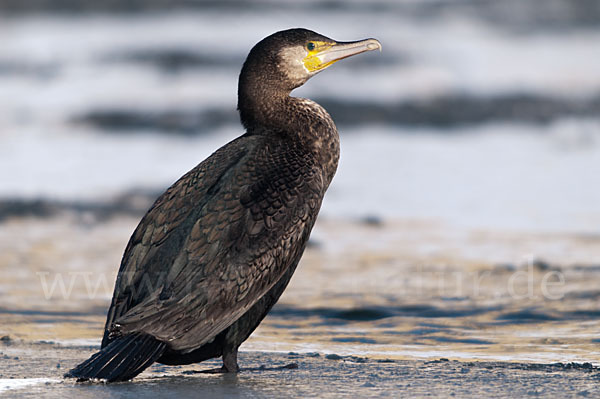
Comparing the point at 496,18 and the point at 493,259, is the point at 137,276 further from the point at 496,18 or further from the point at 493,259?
the point at 496,18

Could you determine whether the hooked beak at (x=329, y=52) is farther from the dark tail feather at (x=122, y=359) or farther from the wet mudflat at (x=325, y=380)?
the dark tail feather at (x=122, y=359)

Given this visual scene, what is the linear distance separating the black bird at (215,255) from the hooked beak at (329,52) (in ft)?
2.01

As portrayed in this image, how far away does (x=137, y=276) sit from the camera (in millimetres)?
5004

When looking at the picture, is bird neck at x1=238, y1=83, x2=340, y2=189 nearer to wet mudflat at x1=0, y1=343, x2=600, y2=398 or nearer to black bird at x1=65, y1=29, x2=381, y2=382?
black bird at x1=65, y1=29, x2=381, y2=382

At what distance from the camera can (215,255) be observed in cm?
497

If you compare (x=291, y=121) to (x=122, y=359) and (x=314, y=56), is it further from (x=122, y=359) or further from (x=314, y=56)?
(x=122, y=359)

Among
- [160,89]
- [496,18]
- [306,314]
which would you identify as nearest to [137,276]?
[306,314]

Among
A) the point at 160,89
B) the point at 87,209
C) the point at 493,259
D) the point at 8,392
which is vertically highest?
the point at 160,89

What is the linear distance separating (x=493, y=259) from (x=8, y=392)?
15.9 ft

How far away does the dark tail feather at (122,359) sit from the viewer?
4.58 m

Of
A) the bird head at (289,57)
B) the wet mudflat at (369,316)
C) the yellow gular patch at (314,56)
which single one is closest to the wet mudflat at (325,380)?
the wet mudflat at (369,316)

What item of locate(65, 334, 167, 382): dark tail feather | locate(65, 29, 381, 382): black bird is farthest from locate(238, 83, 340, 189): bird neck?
locate(65, 334, 167, 382): dark tail feather

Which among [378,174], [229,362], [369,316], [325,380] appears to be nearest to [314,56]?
[369,316]

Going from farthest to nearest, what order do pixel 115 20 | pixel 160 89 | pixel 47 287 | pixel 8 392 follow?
pixel 115 20 → pixel 160 89 → pixel 47 287 → pixel 8 392
